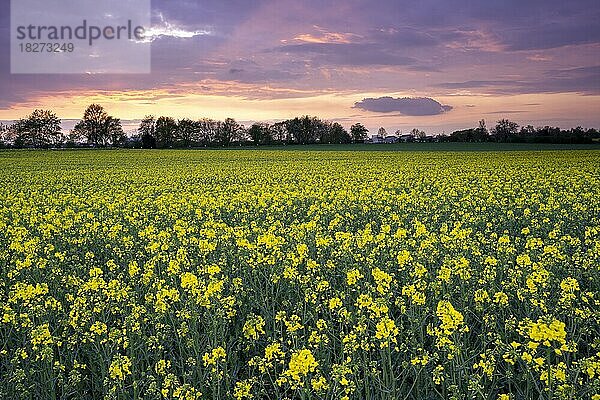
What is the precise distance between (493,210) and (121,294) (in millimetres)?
10097

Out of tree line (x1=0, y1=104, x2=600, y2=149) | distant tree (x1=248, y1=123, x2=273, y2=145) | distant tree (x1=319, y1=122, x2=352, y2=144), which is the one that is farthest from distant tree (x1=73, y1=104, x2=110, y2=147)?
distant tree (x1=319, y1=122, x2=352, y2=144)

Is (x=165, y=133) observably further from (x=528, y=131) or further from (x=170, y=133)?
(x=528, y=131)

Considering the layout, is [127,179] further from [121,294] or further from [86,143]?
[86,143]

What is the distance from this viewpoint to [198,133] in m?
99.9

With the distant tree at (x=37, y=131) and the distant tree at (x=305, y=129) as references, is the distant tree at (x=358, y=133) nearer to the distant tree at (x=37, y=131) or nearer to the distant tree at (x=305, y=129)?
the distant tree at (x=305, y=129)

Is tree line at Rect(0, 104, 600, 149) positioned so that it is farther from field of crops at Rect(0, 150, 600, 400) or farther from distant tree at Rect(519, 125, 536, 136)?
field of crops at Rect(0, 150, 600, 400)

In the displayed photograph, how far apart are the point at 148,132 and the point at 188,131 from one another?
721 centimetres

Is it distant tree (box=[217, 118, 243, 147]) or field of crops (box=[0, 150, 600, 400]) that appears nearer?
field of crops (box=[0, 150, 600, 400])

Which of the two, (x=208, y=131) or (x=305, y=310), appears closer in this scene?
(x=305, y=310)

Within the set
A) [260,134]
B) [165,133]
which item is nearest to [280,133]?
[260,134]

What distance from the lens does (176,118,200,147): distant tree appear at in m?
97.0

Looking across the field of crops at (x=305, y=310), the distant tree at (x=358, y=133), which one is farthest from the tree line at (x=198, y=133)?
the field of crops at (x=305, y=310)

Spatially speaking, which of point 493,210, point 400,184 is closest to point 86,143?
point 400,184

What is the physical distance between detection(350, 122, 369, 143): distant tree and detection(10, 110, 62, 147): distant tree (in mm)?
53396
